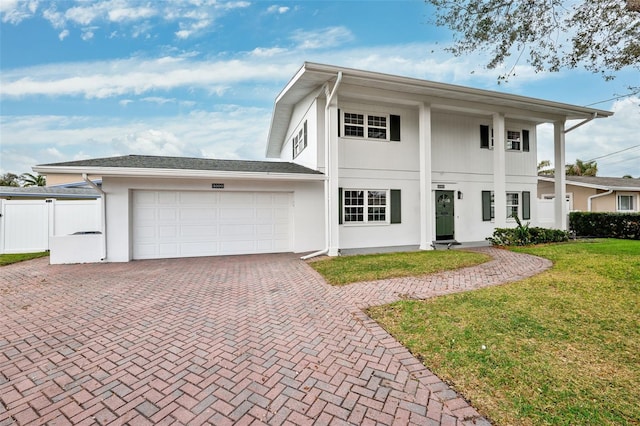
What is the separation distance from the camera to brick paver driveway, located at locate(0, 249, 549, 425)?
2250mm

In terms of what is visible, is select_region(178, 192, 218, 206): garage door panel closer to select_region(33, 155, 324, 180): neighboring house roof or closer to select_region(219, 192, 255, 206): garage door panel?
select_region(219, 192, 255, 206): garage door panel

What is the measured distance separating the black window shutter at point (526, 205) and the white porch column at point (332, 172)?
911cm

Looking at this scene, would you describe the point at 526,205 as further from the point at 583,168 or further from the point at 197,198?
the point at 583,168

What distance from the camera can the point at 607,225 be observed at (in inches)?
522

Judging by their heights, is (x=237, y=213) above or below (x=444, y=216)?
above

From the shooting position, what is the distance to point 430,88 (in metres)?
9.60

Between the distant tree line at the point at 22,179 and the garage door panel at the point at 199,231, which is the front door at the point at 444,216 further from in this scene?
the distant tree line at the point at 22,179

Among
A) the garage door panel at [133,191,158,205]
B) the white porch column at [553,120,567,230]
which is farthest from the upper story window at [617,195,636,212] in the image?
the garage door panel at [133,191,158,205]

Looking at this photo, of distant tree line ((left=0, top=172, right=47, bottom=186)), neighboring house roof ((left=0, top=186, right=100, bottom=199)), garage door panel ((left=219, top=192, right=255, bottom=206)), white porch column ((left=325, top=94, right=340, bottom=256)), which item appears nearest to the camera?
white porch column ((left=325, top=94, right=340, bottom=256))

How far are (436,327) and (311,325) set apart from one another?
162cm

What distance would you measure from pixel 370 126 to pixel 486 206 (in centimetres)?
604

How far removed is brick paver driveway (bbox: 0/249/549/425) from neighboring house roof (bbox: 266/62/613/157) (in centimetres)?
631

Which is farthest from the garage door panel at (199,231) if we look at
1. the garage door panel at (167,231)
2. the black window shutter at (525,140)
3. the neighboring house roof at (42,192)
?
the black window shutter at (525,140)

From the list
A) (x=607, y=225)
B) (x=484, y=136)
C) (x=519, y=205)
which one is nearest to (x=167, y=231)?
(x=484, y=136)
